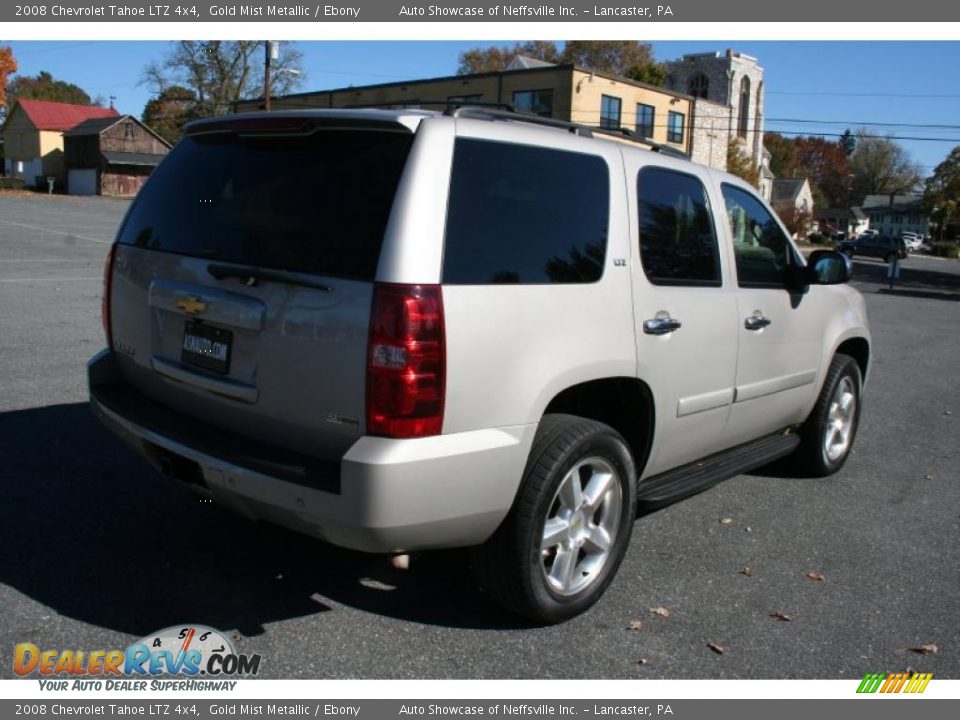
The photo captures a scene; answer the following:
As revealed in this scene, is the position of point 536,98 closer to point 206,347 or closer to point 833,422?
point 833,422

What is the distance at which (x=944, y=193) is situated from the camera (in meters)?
56.2

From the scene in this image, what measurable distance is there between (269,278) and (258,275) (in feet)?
0.20

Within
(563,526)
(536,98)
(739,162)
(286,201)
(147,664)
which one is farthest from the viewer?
(739,162)

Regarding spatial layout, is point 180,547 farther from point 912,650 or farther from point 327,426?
point 912,650

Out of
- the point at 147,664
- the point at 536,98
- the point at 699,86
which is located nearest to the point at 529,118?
the point at 147,664

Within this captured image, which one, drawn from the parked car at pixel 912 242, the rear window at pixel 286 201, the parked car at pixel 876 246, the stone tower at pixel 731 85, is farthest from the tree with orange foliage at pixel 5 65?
the rear window at pixel 286 201

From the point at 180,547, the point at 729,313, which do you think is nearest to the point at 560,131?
the point at 729,313

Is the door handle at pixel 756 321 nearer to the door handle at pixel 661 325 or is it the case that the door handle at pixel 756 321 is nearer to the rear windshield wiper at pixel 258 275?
the door handle at pixel 661 325

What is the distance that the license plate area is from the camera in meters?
3.40

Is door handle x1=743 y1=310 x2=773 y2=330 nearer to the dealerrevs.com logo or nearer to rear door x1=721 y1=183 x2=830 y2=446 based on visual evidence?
rear door x1=721 y1=183 x2=830 y2=446

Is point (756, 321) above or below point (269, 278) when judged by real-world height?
below

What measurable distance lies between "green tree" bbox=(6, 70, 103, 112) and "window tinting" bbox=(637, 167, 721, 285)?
337 feet

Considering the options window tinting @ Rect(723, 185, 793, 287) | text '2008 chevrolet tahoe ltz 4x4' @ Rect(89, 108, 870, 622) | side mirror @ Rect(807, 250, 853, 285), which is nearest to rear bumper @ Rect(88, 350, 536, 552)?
text '2008 chevrolet tahoe ltz 4x4' @ Rect(89, 108, 870, 622)

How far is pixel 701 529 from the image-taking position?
195 inches
